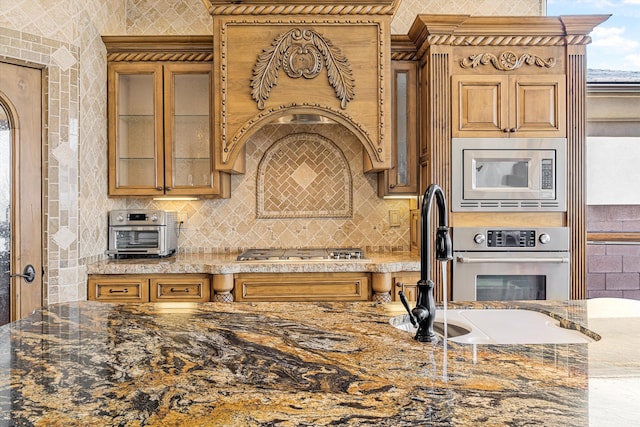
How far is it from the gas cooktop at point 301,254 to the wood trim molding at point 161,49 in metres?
1.44

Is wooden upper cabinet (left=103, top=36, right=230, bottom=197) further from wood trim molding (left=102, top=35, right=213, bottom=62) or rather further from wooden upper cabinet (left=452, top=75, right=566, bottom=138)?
wooden upper cabinet (left=452, top=75, right=566, bottom=138)

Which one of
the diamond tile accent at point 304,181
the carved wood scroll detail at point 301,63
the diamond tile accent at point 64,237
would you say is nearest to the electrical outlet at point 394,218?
the diamond tile accent at point 304,181

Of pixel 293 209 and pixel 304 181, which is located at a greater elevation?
pixel 304 181

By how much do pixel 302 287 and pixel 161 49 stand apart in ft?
6.44

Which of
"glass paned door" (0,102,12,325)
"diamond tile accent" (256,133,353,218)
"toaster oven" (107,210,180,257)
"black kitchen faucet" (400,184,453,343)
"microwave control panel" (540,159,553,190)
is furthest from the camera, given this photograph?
"diamond tile accent" (256,133,353,218)

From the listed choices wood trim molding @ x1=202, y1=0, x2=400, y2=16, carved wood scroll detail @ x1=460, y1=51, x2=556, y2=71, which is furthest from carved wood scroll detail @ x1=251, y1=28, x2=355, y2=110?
carved wood scroll detail @ x1=460, y1=51, x2=556, y2=71

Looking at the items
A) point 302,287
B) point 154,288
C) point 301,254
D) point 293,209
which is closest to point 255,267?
point 302,287

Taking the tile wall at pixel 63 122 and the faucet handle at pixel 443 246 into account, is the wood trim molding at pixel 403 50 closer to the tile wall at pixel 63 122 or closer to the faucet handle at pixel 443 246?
the tile wall at pixel 63 122

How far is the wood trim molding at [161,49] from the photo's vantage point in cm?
335

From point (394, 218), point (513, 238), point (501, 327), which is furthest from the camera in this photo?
point (394, 218)

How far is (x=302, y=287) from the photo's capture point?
304cm

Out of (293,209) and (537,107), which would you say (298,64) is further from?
(537,107)

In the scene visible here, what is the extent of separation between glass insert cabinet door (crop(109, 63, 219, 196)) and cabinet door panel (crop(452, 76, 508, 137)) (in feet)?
5.64

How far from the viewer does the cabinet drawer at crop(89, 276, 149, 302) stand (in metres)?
3.05
